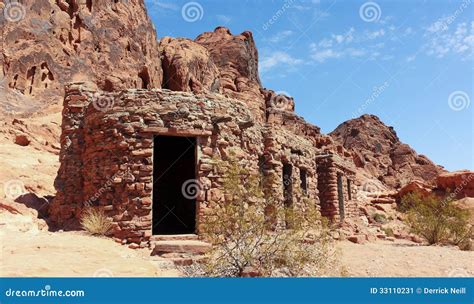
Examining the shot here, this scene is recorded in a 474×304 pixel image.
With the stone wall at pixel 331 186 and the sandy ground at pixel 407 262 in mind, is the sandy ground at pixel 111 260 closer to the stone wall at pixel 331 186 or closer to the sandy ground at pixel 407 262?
the sandy ground at pixel 407 262

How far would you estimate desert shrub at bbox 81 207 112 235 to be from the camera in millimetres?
8406

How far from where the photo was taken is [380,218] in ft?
76.8

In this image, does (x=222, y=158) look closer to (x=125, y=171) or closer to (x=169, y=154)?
(x=125, y=171)

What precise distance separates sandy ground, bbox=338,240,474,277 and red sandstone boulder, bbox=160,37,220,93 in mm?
23863

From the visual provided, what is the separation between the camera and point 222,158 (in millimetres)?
9477

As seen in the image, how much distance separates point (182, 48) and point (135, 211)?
91.1ft

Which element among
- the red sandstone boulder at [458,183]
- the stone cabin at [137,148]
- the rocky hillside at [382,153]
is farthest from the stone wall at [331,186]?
the rocky hillside at [382,153]

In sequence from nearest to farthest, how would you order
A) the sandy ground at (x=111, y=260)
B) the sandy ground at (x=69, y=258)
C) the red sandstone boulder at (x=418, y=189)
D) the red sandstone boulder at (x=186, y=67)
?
the sandy ground at (x=69, y=258), the sandy ground at (x=111, y=260), the red sandstone boulder at (x=418, y=189), the red sandstone boulder at (x=186, y=67)

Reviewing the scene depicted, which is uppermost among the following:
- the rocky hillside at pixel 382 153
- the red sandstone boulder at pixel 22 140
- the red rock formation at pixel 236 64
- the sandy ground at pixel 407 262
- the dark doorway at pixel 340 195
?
the red rock formation at pixel 236 64

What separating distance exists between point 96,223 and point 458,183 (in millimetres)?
24998

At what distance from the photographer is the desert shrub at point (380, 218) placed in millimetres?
22931

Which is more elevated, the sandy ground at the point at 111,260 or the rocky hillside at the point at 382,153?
the rocky hillside at the point at 382,153

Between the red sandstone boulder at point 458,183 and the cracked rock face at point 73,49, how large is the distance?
73.2 feet

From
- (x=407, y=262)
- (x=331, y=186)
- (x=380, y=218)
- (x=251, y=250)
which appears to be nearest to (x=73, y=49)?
(x=331, y=186)
